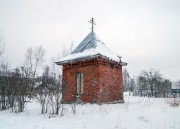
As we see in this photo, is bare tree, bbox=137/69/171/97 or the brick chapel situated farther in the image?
bare tree, bbox=137/69/171/97

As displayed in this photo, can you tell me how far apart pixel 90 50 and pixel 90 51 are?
0.24m

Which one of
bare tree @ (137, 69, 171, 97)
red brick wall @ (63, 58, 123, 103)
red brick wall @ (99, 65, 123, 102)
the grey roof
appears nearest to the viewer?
red brick wall @ (63, 58, 123, 103)

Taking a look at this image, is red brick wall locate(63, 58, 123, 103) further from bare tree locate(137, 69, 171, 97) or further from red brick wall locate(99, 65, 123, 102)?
bare tree locate(137, 69, 171, 97)

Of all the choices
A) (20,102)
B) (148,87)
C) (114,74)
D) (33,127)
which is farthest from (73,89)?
(148,87)

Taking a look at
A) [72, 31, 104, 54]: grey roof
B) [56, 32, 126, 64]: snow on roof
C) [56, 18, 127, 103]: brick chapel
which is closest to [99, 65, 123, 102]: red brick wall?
[56, 18, 127, 103]: brick chapel

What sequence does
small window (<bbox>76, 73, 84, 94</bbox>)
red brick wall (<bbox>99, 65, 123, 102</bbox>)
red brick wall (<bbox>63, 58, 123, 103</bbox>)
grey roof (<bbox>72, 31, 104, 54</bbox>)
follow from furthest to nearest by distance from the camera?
grey roof (<bbox>72, 31, 104, 54</bbox>) < small window (<bbox>76, 73, 84, 94</bbox>) < red brick wall (<bbox>99, 65, 123, 102</bbox>) < red brick wall (<bbox>63, 58, 123, 103</bbox>)

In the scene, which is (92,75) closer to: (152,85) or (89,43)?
(89,43)

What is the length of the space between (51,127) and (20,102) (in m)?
4.78

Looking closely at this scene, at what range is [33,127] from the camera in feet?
20.8

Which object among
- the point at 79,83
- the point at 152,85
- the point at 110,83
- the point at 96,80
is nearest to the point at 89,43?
the point at 79,83

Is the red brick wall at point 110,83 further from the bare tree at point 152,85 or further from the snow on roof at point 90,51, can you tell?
the bare tree at point 152,85

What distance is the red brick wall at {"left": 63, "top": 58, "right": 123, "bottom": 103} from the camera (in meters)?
12.1

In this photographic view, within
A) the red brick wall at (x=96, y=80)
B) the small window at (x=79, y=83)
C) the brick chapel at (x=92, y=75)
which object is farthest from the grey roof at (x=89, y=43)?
the small window at (x=79, y=83)

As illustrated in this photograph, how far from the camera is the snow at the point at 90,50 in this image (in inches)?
484
